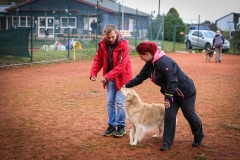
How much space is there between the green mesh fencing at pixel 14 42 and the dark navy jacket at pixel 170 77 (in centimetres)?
1172

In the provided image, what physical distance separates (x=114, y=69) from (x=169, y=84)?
112 centimetres

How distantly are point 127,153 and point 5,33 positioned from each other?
39.5 ft

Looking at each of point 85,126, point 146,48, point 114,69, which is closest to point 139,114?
point 114,69

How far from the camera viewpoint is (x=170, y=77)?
447 cm

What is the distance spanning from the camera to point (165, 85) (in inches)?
186

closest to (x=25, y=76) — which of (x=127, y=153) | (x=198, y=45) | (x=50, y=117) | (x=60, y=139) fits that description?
(x=50, y=117)

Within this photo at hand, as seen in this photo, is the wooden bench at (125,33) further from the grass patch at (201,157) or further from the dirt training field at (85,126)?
the grass patch at (201,157)

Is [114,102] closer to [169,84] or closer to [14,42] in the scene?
[169,84]

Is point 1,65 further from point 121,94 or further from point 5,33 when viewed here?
point 121,94

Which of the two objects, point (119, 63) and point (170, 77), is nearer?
point (170, 77)

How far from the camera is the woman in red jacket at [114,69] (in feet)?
17.1

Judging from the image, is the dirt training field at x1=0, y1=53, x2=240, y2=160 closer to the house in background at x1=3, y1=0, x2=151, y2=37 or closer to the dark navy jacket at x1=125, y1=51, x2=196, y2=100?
the dark navy jacket at x1=125, y1=51, x2=196, y2=100

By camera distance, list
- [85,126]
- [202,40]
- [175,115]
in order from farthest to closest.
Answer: [202,40]
[85,126]
[175,115]

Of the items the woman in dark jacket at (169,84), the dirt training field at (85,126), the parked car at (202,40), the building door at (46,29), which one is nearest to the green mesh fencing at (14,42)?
the building door at (46,29)
